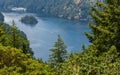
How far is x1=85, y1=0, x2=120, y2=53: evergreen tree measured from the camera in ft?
83.5

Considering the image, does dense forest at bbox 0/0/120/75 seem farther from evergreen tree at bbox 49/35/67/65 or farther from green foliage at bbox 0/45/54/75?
evergreen tree at bbox 49/35/67/65

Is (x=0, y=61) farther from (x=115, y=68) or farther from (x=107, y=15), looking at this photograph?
(x=107, y=15)

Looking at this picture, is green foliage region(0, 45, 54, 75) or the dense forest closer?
the dense forest

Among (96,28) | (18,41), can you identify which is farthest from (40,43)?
(96,28)

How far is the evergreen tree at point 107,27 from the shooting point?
2544cm

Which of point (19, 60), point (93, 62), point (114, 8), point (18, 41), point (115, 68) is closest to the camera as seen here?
point (115, 68)

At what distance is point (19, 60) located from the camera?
19500 millimetres

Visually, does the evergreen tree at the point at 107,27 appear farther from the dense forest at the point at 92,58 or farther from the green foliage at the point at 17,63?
the green foliage at the point at 17,63

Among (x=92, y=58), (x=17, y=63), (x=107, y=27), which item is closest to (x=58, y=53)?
(x=107, y=27)

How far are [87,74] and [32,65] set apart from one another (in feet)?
14.6

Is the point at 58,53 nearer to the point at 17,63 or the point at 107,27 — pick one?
the point at 107,27

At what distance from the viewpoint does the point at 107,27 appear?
2584 centimetres

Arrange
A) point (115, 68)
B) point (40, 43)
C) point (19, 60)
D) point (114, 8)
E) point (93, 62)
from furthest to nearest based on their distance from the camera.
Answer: point (40, 43) → point (114, 8) → point (19, 60) → point (93, 62) → point (115, 68)

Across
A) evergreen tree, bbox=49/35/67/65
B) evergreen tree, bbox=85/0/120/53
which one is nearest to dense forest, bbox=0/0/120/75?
evergreen tree, bbox=85/0/120/53
